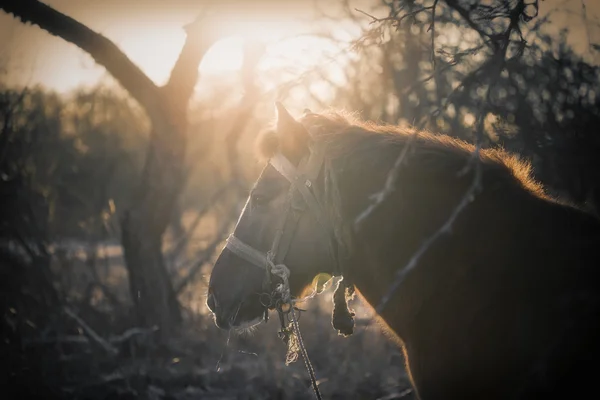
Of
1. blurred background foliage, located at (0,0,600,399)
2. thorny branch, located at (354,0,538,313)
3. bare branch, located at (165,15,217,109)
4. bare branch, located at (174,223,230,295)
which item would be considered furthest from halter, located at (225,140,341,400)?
bare branch, located at (174,223,230,295)

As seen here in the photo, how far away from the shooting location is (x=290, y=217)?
2.85 meters

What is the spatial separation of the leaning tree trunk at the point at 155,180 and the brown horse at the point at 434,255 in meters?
3.40

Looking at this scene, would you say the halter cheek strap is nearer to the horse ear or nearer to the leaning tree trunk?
the horse ear

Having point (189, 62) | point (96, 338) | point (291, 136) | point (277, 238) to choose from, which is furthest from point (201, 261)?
point (291, 136)

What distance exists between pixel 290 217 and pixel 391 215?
1.92 ft

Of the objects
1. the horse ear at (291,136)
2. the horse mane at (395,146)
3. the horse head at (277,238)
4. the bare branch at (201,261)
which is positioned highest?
the horse mane at (395,146)

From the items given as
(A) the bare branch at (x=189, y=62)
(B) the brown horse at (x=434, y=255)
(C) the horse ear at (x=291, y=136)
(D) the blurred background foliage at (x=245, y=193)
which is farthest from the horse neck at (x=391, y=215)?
Answer: (A) the bare branch at (x=189, y=62)

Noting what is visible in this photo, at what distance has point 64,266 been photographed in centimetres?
736

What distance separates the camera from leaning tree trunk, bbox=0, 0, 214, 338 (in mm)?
6086

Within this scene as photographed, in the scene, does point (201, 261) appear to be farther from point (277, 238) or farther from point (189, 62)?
point (277, 238)

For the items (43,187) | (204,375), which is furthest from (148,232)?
(43,187)

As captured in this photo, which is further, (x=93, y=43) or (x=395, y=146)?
(x=93, y=43)

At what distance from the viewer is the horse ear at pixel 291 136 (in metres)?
2.82

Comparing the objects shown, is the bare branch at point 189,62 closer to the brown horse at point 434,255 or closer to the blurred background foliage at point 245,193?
the blurred background foliage at point 245,193
